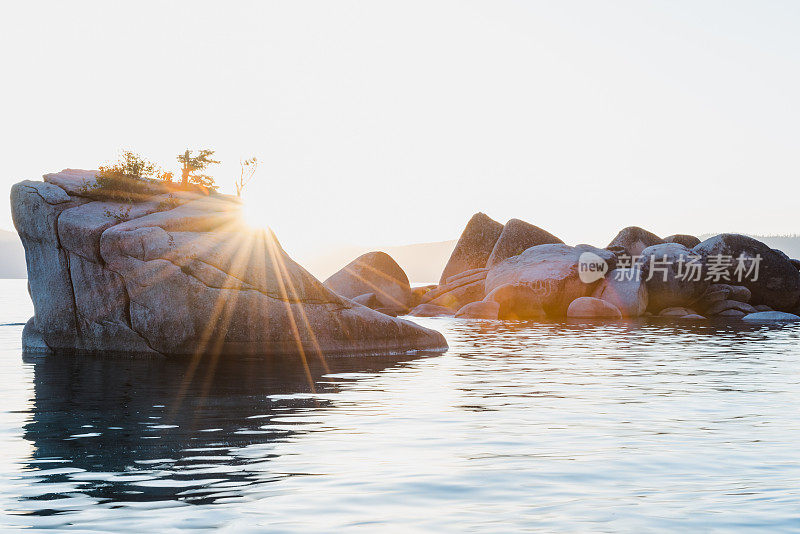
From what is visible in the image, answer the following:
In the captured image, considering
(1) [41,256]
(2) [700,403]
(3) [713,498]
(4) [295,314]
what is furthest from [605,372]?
(1) [41,256]

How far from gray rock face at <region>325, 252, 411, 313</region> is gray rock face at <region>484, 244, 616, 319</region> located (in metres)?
6.54

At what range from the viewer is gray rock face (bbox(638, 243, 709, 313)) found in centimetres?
3809

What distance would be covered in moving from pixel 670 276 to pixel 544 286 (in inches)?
253

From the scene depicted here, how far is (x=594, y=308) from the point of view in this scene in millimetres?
36094

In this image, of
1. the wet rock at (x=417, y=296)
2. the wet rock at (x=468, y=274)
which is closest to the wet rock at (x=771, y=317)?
the wet rock at (x=468, y=274)

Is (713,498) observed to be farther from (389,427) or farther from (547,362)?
(547,362)

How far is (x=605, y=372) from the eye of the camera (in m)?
14.9

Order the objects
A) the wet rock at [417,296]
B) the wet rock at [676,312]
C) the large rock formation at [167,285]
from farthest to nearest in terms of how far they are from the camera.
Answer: the wet rock at [417,296] < the wet rock at [676,312] < the large rock formation at [167,285]

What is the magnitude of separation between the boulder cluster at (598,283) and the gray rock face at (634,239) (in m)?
2.39

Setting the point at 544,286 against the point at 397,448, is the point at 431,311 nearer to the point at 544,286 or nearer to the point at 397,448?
the point at 544,286

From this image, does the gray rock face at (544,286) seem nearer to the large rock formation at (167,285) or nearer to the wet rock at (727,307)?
the wet rock at (727,307)

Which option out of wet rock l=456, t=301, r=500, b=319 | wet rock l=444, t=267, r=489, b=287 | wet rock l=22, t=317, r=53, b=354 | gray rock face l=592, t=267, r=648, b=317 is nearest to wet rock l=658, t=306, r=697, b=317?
gray rock face l=592, t=267, r=648, b=317

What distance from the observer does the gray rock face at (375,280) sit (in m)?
41.1

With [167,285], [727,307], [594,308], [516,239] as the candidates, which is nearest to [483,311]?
[594,308]
